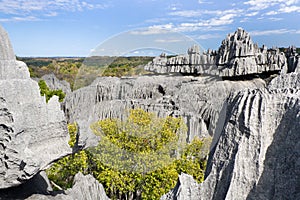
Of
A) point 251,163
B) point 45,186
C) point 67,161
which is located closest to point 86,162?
point 67,161

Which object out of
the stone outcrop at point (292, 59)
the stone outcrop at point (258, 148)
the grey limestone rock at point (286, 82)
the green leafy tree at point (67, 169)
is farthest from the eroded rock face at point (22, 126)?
the stone outcrop at point (292, 59)

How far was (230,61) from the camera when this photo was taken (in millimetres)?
17844

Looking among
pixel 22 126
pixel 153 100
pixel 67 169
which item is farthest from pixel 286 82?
pixel 153 100

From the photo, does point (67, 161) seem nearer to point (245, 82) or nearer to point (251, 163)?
point (251, 163)

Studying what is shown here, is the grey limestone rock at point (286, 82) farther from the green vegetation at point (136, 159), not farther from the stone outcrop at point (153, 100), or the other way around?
the stone outcrop at point (153, 100)

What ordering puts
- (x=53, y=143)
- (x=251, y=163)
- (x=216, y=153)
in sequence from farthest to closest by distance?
(x=53, y=143), (x=216, y=153), (x=251, y=163)

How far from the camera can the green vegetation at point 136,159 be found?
6.96 m

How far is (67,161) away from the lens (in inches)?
306

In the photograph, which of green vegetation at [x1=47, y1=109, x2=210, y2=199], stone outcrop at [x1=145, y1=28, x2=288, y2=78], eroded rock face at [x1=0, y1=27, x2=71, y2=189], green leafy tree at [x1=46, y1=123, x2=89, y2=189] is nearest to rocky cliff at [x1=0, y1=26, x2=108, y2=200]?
eroded rock face at [x1=0, y1=27, x2=71, y2=189]

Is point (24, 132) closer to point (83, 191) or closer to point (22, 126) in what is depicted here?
point (22, 126)

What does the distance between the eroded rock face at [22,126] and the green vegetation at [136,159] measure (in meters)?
3.50

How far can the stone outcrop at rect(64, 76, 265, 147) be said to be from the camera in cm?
994

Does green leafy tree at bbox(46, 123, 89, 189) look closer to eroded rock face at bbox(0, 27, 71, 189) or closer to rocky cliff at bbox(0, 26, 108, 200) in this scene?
rocky cliff at bbox(0, 26, 108, 200)

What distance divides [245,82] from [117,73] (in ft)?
27.1
